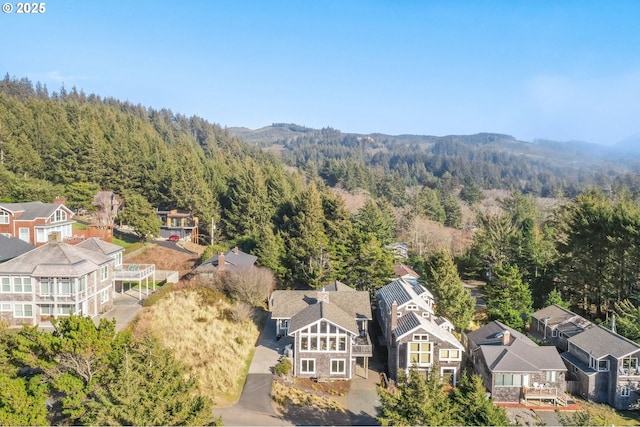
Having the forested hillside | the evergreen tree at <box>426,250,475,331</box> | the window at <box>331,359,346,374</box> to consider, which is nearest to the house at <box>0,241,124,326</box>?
the window at <box>331,359,346,374</box>

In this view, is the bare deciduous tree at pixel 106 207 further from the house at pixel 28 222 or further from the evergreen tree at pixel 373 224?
the evergreen tree at pixel 373 224

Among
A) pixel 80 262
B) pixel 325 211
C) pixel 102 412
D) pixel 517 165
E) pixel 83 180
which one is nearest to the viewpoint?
pixel 102 412

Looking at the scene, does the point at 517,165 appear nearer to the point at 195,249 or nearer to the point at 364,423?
the point at 195,249

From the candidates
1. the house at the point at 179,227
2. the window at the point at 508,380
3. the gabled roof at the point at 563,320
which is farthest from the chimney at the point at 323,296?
the house at the point at 179,227

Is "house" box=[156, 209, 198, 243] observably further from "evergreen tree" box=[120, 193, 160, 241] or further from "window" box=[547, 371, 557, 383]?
"window" box=[547, 371, 557, 383]

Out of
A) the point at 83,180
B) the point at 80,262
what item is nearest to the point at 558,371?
the point at 80,262

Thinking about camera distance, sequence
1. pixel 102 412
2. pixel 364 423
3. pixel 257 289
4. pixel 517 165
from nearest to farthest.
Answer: pixel 102 412 → pixel 364 423 → pixel 257 289 → pixel 517 165

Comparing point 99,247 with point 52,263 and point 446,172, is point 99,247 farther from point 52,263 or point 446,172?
point 446,172
